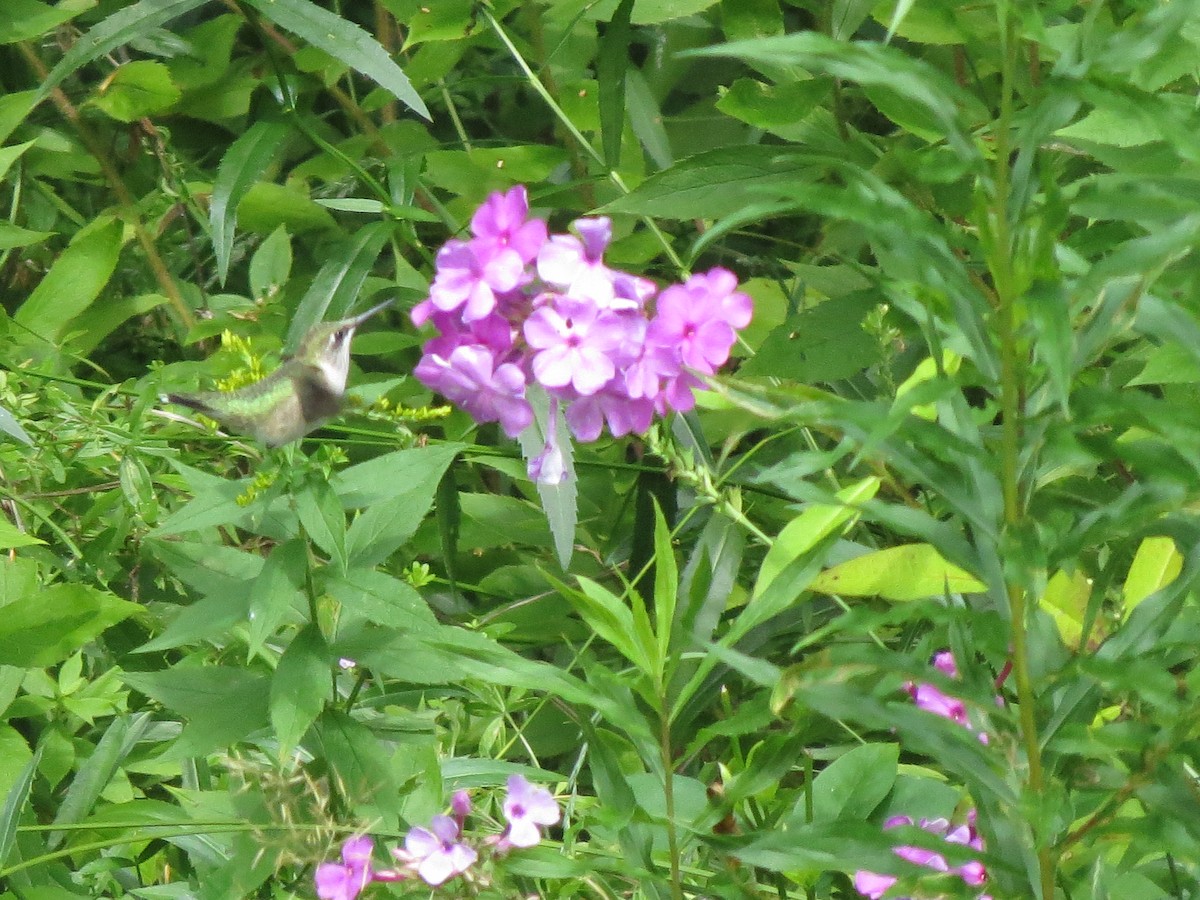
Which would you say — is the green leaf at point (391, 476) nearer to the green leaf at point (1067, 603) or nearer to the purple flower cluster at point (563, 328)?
the purple flower cluster at point (563, 328)

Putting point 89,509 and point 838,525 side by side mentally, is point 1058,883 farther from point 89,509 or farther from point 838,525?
point 89,509

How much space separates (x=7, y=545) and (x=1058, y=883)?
75 cm

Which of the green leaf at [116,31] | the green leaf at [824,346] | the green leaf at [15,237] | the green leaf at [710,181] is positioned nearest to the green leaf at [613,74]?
the green leaf at [710,181]

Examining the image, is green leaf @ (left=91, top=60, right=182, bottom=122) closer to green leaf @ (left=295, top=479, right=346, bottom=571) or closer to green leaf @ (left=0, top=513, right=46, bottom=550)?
green leaf @ (left=0, top=513, right=46, bottom=550)

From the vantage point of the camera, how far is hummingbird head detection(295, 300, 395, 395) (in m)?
0.87

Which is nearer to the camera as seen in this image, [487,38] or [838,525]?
[838,525]

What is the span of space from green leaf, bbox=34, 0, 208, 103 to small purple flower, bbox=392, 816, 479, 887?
685 millimetres

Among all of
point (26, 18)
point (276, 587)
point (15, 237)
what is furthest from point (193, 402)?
point (26, 18)

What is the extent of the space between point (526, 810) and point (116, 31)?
0.73 meters

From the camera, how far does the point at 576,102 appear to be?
1.26 m

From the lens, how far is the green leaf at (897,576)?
0.85 meters

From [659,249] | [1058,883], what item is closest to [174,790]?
[1058,883]

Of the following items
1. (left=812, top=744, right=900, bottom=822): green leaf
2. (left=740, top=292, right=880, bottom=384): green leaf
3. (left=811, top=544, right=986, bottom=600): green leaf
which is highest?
(left=740, top=292, right=880, bottom=384): green leaf

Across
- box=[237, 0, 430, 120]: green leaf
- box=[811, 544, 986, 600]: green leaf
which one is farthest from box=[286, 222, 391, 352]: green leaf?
box=[811, 544, 986, 600]: green leaf
